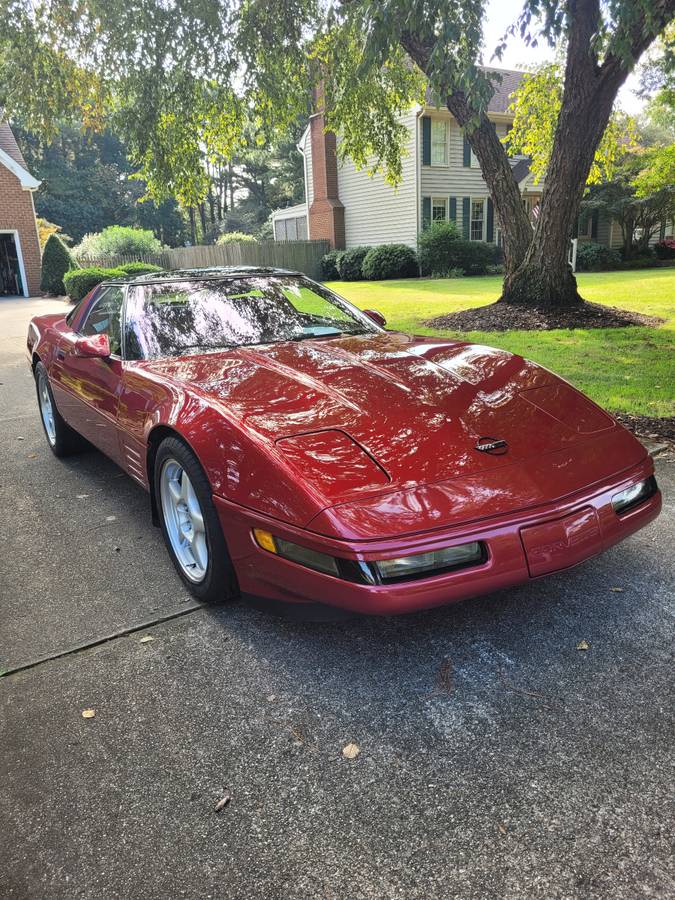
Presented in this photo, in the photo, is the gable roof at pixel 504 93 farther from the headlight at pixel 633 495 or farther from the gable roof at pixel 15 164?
the headlight at pixel 633 495

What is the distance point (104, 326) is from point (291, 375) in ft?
5.93

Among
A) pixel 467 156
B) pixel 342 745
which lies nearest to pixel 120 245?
pixel 467 156

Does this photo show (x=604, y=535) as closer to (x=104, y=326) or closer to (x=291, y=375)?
(x=291, y=375)

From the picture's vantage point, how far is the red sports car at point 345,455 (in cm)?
223

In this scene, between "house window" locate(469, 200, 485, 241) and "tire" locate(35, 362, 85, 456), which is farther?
"house window" locate(469, 200, 485, 241)

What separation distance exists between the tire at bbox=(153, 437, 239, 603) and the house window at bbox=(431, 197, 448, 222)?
24.9 meters

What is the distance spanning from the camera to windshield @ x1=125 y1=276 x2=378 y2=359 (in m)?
3.66

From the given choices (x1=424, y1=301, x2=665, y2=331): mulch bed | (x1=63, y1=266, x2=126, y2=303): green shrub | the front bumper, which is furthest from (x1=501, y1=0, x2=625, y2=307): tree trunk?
(x1=63, y1=266, x2=126, y2=303): green shrub

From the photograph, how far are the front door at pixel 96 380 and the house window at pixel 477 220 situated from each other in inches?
978

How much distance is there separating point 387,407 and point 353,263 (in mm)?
23002

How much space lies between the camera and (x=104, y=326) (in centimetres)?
431

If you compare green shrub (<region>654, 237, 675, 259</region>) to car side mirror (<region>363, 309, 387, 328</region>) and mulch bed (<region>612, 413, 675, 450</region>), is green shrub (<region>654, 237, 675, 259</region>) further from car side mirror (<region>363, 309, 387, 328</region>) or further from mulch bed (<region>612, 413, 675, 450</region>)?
car side mirror (<region>363, 309, 387, 328</region>)

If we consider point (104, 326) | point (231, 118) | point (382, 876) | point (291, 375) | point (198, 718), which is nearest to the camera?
point (382, 876)

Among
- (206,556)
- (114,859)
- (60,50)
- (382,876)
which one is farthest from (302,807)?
(60,50)
